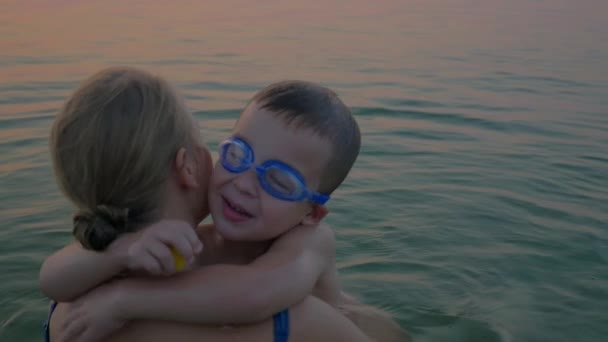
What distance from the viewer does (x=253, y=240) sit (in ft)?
10.3

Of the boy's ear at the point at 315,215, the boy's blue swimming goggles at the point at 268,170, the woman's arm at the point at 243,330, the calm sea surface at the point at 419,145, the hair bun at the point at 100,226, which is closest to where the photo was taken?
the hair bun at the point at 100,226

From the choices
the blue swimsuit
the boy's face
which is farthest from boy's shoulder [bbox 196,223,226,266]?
the blue swimsuit

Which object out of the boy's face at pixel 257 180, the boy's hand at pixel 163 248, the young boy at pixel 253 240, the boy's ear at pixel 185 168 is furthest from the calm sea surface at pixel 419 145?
the boy's hand at pixel 163 248

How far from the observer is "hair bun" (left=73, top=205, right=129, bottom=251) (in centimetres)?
258

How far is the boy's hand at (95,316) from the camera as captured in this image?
2623 millimetres

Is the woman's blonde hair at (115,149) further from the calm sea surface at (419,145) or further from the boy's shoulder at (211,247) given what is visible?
the calm sea surface at (419,145)

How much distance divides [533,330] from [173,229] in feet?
7.81

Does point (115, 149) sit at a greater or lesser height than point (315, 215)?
greater

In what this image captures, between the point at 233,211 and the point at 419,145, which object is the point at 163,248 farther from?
the point at 419,145

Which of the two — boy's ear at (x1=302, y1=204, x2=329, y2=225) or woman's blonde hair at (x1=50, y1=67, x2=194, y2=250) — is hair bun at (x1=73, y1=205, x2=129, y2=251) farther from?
boy's ear at (x1=302, y1=204, x2=329, y2=225)

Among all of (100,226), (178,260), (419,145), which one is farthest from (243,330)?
(419,145)

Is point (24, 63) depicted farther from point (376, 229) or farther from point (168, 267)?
point (168, 267)

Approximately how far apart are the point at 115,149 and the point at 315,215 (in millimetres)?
953

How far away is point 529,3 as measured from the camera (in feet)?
76.1
